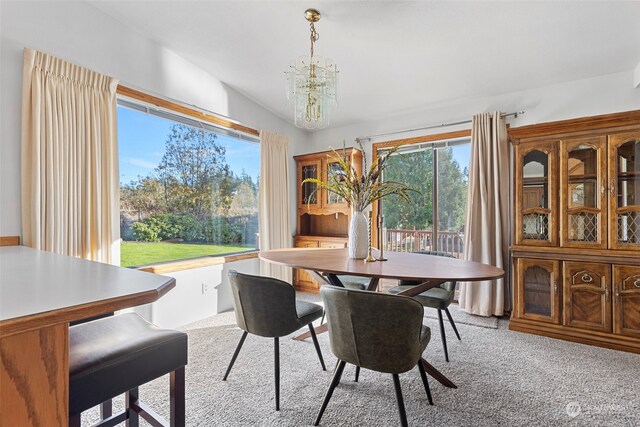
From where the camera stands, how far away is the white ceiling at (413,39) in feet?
7.77

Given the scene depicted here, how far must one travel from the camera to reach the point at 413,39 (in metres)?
2.72

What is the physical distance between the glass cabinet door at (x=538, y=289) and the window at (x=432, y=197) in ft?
2.90

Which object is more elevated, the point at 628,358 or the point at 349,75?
the point at 349,75

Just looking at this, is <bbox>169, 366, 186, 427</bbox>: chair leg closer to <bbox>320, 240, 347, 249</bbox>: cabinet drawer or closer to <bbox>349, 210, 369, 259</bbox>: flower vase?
<bbox>349, 210, 369, 259</bbox>: flower vase

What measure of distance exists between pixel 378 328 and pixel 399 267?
23.7 inches

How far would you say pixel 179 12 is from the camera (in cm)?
265

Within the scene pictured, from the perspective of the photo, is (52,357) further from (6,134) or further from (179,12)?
(179,12)

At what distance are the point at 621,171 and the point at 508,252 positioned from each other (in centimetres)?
118

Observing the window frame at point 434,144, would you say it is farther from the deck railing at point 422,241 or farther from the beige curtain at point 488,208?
the beige curtain at point 488,208

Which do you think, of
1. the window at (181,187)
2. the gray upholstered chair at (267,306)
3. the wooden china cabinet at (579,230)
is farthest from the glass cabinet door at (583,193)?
the window at (181,187)

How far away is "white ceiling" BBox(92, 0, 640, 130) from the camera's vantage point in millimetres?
2367

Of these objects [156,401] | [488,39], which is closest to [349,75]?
[488,39]

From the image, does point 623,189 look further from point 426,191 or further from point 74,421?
point 74,421

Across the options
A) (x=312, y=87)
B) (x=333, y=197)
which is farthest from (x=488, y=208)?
(x=312, y=87)
